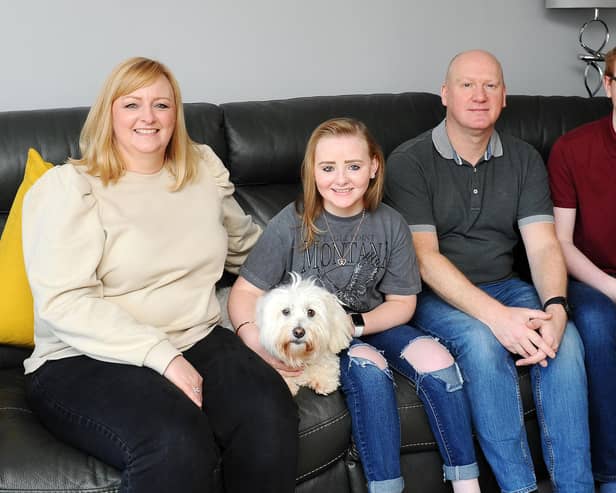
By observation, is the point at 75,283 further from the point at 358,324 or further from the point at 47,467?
the point at 358,324

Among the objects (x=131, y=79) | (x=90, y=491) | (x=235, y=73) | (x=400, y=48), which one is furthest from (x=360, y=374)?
(x=400, y=48)

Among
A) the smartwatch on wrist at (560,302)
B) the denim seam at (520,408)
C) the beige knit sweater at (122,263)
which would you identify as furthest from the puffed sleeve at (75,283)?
the smartwatch on wrist at (560,302)

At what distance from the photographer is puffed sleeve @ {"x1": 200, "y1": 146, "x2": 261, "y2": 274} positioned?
233 centimetres

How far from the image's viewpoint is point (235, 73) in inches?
126

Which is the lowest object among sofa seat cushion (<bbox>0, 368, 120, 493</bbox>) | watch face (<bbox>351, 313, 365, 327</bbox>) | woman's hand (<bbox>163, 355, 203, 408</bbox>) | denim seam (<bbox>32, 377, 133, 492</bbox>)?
sofa seat cushion (<bbox>0, 368, 120, 493</bbox>)

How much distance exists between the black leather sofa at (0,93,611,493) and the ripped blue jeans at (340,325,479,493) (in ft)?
0.14

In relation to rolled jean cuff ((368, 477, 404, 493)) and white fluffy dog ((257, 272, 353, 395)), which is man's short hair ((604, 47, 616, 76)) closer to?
white fluffy dog ((257, 272, 353, 395))

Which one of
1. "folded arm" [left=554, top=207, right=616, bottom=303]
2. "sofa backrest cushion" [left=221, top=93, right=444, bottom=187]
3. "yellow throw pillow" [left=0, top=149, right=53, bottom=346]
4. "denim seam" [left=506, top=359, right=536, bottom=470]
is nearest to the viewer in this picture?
"denim seam" [left=506, top=359, right=536, bottom=470]

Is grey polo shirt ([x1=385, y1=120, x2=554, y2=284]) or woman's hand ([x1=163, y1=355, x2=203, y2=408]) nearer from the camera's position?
woman's hand ([x1=163, y1=355, x2=203, y2=408])

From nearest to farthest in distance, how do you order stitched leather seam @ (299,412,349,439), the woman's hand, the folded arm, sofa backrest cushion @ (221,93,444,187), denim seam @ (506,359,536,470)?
1. the woman's hand
2. stitched leather seam @ (299,412,349,439)
3. denim seam @ (506,359,536,470)
4. the folded arm
5. sofa backrest cushion @ (221,93,444,187)

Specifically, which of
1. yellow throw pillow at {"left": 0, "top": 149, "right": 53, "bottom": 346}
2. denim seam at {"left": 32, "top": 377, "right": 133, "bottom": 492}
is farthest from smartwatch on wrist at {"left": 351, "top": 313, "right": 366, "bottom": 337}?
yellow throw pillow at {"left": 0, "top": 149, "right": 53, "bottom": 346}

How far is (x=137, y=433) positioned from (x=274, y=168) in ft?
4.14

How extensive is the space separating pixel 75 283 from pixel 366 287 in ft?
2.57

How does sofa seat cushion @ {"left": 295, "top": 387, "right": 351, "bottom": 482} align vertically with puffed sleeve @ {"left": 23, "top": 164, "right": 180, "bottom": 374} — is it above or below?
below
